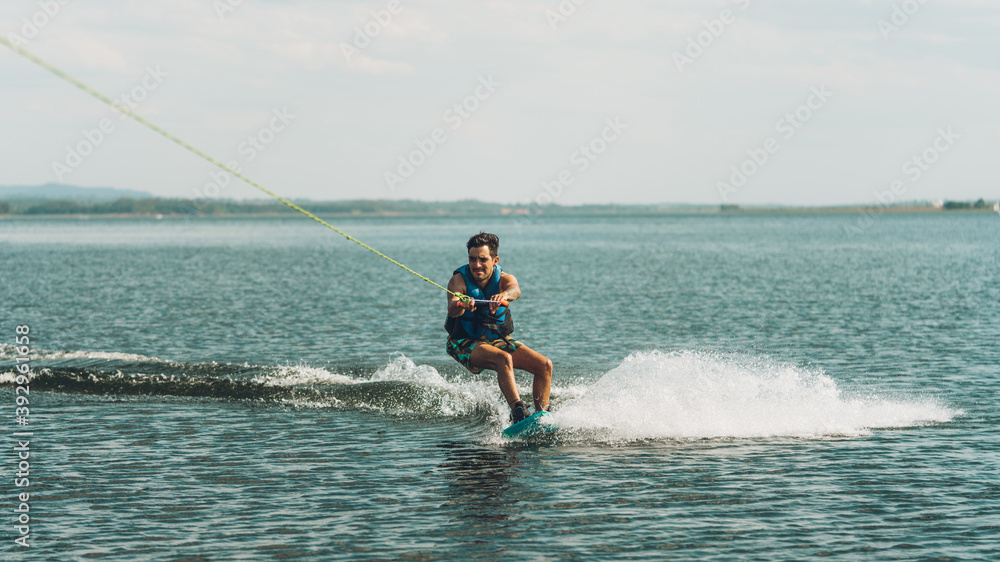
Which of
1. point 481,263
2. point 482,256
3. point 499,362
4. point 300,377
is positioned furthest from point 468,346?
point 300,377

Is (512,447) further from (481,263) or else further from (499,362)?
(481,263)

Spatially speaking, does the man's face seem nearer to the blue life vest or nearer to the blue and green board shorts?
the blue life vest

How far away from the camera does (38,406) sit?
14602 mm

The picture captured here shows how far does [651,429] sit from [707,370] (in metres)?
2.24

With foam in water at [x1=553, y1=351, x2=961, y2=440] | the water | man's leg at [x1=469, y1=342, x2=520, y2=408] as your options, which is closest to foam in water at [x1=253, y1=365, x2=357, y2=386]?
the water

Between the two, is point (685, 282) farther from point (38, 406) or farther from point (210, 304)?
point (38, 406)

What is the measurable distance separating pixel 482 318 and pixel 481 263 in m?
0.77

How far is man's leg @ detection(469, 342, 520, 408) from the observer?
38.8 ft

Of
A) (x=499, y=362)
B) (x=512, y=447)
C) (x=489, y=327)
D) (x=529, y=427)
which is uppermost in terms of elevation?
(x=489, y=327)

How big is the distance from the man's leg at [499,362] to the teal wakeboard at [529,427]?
11.1 inches

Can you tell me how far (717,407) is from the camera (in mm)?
12969

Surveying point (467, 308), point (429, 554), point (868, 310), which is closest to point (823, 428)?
point (467, 308)

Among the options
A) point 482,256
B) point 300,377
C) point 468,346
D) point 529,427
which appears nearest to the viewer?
point 482,256

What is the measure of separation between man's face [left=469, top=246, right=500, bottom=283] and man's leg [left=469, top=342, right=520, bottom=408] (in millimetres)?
895
